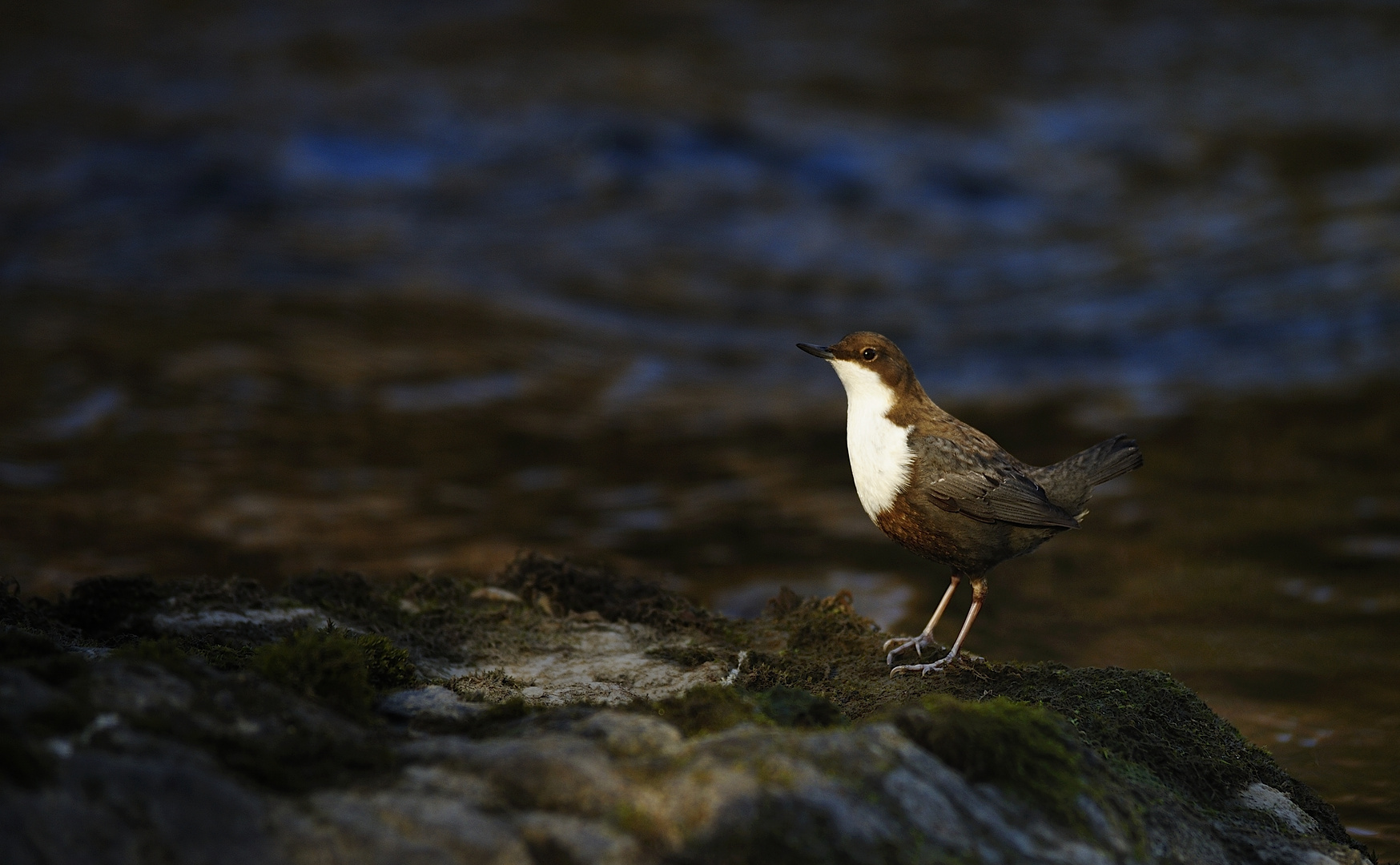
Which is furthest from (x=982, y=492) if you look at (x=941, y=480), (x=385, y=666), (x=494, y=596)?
(x=385, y=666)

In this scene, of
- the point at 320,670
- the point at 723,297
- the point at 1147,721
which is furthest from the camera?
the point at 723,297

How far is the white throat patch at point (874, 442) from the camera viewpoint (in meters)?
4.19

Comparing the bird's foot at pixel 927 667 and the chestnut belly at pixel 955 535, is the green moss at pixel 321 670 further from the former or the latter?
the chestnut belly at pixel 955 535

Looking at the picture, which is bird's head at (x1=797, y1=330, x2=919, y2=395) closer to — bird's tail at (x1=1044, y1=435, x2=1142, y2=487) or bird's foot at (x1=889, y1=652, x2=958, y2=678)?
bird's tail at (x1=1044, y1=435, x2=1142, y2=487)

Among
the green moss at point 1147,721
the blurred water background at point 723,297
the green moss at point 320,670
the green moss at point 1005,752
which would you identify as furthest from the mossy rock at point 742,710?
the blurred water background at point 723,297

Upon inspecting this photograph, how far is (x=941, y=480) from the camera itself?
162 inches

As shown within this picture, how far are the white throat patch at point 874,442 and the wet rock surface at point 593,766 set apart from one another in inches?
28.1

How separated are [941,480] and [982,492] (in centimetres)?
15

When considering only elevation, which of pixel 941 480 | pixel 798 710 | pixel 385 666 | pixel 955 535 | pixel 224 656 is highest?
pixel 941 480

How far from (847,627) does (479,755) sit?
215 cm

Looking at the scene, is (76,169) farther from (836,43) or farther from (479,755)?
(479,755)

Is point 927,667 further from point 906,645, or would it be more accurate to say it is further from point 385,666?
point 385,666

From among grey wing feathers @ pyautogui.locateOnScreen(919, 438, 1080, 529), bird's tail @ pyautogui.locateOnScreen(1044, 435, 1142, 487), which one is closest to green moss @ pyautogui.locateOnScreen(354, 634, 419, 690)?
grey wing feathers @ pyautogui.locateOnScreen(919, 438, 1080, 529)

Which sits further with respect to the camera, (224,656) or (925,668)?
(925,668)
